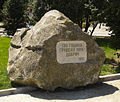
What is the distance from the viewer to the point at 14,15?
1691cm

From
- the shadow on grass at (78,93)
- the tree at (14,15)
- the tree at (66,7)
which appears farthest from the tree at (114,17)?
the tree at (14,15)

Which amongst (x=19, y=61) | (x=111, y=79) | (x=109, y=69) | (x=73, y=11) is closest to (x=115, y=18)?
(x=109, y=69)

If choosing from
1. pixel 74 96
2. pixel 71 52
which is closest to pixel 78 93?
pixel 74 96

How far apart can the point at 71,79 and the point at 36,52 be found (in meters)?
1.16

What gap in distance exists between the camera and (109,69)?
7406 millimetres

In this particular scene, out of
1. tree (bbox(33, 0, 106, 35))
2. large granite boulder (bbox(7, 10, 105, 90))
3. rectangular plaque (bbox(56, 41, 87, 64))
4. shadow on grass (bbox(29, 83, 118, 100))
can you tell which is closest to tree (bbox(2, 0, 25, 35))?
tree (bbox(33, 0, 106, 35))

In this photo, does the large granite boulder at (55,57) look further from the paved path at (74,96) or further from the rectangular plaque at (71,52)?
the paved path at (74,96)

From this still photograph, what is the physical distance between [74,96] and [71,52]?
3.88ft

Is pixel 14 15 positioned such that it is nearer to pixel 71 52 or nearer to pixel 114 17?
pixel 114 17

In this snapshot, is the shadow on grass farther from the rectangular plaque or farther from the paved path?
the rectangular plaque

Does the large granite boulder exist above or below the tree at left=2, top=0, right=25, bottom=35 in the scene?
Answer: below

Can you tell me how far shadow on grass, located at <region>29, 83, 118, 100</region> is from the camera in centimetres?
479

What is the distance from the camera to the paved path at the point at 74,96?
4.62 meters

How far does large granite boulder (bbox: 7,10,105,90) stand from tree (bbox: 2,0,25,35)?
1173cm
